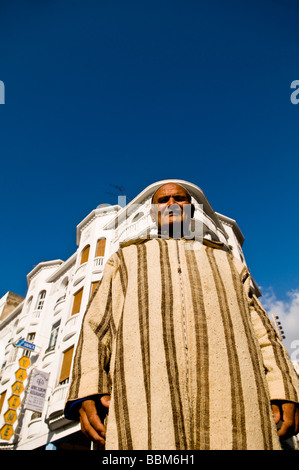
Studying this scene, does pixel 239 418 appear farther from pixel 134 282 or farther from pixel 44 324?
pixel 44 324

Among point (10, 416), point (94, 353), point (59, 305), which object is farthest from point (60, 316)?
point (94, 353)

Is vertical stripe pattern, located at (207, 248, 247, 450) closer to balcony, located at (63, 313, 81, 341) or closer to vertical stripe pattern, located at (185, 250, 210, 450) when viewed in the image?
vertical stripe pattern, located at (185, 250, 210, 450)

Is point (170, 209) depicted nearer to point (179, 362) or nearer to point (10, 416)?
point (179, 362)

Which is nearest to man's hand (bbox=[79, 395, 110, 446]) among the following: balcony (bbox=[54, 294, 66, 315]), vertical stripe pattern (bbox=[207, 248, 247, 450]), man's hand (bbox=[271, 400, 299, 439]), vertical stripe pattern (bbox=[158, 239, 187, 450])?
vertical stripe pattern (bbox=[158, 239, 187, 450])

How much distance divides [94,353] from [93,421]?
32cm

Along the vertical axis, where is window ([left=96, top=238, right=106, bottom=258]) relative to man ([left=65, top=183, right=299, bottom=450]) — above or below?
above

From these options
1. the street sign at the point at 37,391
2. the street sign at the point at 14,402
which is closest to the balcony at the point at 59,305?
the street sign at the point at 37,391

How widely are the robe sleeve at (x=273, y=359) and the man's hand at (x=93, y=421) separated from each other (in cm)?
87

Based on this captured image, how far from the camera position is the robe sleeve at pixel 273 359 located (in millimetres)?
1531

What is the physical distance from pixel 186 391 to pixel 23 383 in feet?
56.0

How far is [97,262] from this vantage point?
55.6 feet

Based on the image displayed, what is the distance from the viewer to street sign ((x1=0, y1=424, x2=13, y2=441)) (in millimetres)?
13617

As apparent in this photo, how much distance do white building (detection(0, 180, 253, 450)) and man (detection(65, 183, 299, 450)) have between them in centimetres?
1163

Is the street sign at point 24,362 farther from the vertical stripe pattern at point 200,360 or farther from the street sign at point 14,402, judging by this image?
the vertical stripe pattern at point 200,360
